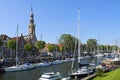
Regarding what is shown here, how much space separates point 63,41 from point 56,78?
135 m

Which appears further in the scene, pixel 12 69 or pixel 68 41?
pixel 68 41

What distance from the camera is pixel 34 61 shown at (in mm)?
108438

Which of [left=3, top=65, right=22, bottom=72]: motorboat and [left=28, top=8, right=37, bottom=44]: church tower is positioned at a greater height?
[left=28, top=8, right=37, bottom=44]: church tower

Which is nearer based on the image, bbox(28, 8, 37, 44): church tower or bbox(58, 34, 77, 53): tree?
bbox(28, 8, 37, 44): church tower

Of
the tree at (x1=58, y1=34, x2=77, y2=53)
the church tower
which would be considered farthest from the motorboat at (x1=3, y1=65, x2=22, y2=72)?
the tree at (x1=58, y1=34, x2=77, y2=53)

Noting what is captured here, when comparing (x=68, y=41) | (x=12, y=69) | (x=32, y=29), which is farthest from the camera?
(x=68, y=41)

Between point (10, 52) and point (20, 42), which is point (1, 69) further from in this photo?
point (20, 42)

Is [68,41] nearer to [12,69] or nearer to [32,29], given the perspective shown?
[32,29]

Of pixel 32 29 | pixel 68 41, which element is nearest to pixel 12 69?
pixel 32 29

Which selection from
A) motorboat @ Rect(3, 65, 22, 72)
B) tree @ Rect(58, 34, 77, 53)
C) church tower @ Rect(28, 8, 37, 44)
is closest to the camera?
motorboat @ Rect(3, 65, 22, 72)

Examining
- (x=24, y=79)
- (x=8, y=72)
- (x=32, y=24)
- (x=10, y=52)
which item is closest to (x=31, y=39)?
(x=32, y=24)

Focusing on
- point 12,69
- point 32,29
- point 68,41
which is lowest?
point 12,69

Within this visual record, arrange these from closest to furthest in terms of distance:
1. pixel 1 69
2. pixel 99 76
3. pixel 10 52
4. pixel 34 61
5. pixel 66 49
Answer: pixel 99 76 < pixel 1 69 < pixel 34 61 < pixel 10 52 < pixel 66 49

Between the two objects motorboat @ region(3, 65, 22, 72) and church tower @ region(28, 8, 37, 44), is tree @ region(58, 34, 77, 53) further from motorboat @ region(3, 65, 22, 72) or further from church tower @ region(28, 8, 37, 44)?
motorboat @ region(3, 65, 22, 72)
